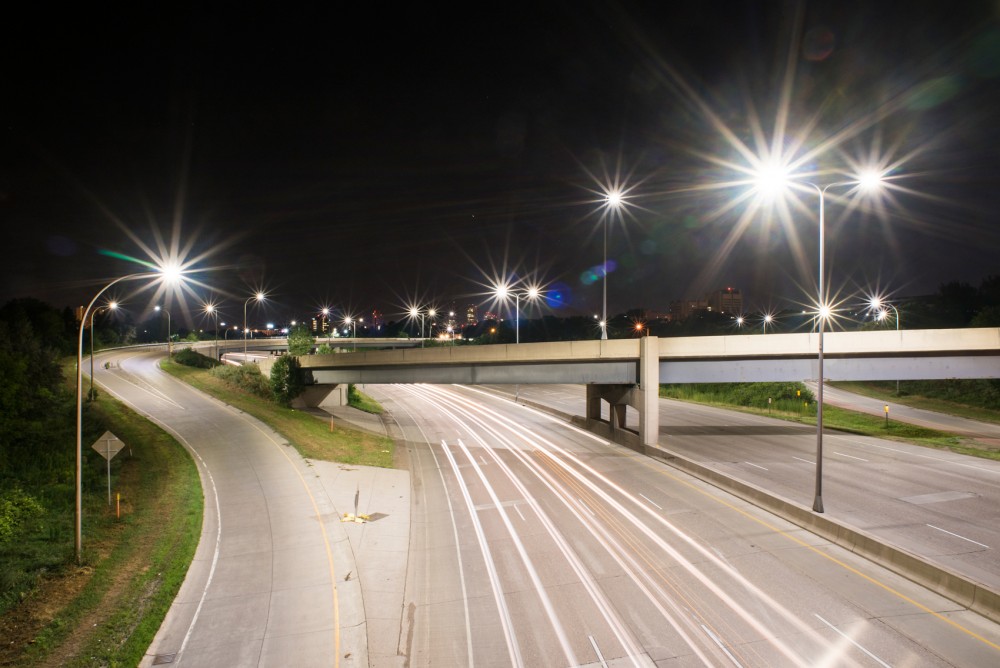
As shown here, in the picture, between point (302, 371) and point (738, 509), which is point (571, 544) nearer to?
point (738, 509)

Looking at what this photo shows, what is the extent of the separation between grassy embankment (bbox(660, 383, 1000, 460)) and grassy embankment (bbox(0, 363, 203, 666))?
38429 millimetres

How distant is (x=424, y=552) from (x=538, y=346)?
61.3ft

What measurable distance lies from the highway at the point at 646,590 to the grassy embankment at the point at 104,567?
628 centimetres

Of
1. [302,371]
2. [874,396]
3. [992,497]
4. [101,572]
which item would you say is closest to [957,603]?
[992,497]

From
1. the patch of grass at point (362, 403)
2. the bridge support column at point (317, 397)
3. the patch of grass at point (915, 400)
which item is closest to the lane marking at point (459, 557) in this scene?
the bridge support column at point (317, 397)

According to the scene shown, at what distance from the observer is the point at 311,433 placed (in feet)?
111

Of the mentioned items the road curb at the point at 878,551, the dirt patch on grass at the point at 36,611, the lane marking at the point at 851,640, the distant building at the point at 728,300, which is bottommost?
the dirt patch on grass at the point at 36,611

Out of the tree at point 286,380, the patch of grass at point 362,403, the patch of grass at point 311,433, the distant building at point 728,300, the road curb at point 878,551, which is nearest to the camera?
the road curb at point 878,551

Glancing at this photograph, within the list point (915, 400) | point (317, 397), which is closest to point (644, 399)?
point (317, 397)

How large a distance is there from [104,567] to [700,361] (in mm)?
Answer: 29634

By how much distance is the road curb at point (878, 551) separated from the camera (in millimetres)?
11516

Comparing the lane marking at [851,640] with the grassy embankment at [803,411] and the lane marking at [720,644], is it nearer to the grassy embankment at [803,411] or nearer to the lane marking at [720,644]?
the lane marking at [720,644]

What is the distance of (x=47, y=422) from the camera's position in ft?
→ 98.2

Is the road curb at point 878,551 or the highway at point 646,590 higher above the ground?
the road curb at point 878,551
